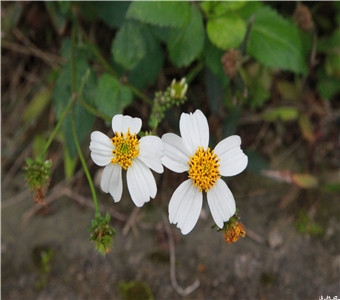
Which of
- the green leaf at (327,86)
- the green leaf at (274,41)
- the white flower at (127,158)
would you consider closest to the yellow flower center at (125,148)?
the white flower at (127,158)

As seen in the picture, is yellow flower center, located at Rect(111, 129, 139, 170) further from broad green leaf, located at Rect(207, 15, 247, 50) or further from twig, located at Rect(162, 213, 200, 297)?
twig, located at Rect(162, 213, 200, 297)

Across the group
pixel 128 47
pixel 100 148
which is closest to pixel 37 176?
pixel 100 148

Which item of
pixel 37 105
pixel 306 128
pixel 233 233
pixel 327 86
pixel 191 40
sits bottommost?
pixel 37 105

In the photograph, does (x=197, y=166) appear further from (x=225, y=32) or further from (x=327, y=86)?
(x=327, y=86)

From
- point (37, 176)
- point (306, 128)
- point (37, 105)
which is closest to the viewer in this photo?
point (37, 176)

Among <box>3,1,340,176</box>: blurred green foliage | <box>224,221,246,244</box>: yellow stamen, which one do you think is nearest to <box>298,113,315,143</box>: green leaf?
<box>3,1,340,176</box>: blurred green foliage

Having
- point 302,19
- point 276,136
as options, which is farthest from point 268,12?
point 276,136
